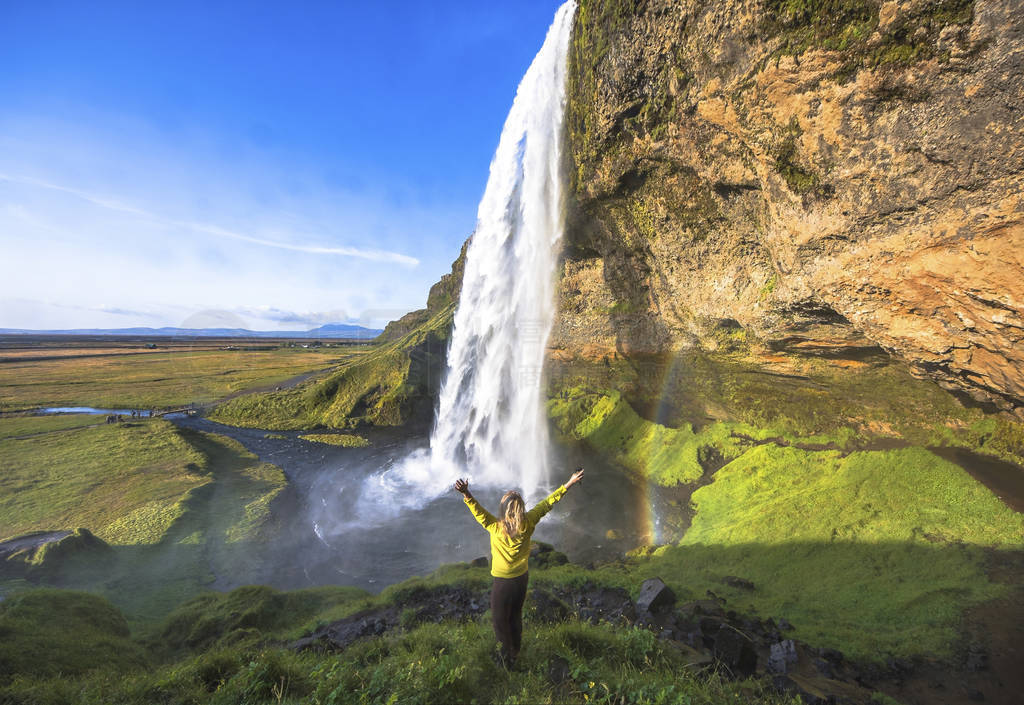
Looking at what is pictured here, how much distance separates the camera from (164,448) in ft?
79.6

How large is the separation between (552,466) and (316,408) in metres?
23.7

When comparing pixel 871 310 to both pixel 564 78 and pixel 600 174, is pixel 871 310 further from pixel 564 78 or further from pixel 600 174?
pixel 564 78

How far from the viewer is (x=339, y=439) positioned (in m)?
29.1

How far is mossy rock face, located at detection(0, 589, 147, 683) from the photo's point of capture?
5699 millimetres

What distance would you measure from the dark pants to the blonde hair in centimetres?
57

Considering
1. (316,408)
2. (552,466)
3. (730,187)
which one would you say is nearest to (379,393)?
(316,408)

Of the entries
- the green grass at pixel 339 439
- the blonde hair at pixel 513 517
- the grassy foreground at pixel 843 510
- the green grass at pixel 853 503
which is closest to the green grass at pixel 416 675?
the blonde hair at pixel 513 517

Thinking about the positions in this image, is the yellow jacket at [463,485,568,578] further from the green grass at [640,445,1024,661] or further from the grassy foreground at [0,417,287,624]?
the grassy foreground at [0,417,287,624]

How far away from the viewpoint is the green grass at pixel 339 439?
27984mm

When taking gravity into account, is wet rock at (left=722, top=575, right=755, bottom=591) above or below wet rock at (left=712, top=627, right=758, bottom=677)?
below

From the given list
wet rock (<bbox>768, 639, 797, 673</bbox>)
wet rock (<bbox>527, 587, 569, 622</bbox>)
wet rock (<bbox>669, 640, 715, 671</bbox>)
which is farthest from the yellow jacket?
wet rock (<bbox>768, 639, 797, 673</bbox>)

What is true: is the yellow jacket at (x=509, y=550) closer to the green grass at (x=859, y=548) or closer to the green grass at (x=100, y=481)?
the green grass at (x=859, y=548)

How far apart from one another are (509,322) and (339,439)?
15.5 metres

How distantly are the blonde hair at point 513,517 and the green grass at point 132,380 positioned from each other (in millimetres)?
48495
